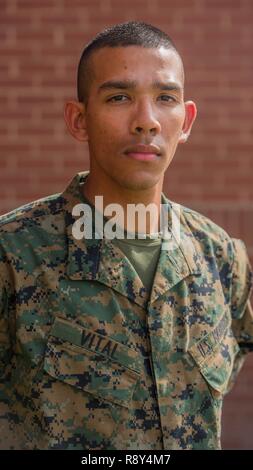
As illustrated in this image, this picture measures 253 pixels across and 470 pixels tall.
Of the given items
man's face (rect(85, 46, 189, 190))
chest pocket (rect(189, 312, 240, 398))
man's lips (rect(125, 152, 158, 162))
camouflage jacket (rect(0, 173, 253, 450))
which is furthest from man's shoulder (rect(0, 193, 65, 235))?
chest pocket (rect(189, 312, 240, 398))

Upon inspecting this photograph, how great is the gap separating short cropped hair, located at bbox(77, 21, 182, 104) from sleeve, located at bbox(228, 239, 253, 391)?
0.73 meters

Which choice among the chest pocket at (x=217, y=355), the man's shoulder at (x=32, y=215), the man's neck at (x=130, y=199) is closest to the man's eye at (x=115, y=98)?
the man's neck at (x=130, y=199)

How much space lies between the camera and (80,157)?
4.93m

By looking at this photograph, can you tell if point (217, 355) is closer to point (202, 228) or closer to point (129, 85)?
point (202, 228)

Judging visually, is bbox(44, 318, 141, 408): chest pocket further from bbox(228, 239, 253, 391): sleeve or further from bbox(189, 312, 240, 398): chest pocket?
bbox(228, 239, 253, 391): sleeve

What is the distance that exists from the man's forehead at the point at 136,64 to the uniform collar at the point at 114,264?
0.38m

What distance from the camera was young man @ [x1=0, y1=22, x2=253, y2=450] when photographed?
2514 mm

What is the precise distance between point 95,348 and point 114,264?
26 cm

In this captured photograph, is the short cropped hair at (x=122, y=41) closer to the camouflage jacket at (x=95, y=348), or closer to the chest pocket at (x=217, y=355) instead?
the camouflage jacket at (x=95, y=348)

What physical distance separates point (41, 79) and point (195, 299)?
253 cm
